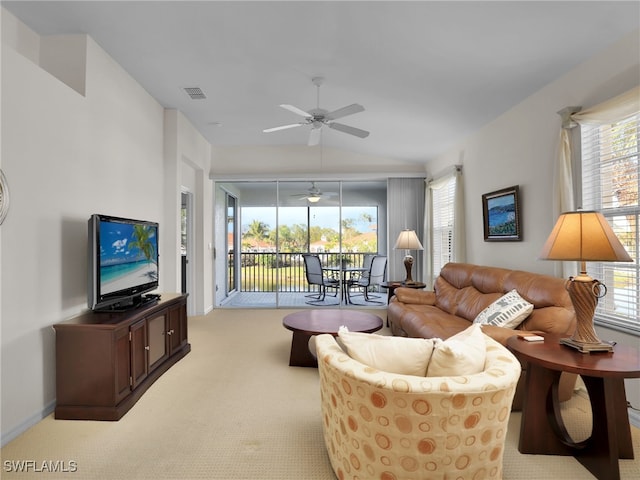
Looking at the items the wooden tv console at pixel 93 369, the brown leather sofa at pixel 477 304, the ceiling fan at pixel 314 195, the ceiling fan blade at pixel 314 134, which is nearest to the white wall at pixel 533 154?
the brown leather sofa at pixel 477 304

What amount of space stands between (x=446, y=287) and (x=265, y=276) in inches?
140

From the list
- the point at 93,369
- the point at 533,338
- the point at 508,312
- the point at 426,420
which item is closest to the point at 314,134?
the point at 508,312

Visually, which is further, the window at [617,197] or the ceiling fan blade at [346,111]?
the ceiling fan blade at [346,111]

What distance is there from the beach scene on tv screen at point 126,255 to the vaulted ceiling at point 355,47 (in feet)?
5.26

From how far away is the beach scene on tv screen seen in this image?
268 centimetres

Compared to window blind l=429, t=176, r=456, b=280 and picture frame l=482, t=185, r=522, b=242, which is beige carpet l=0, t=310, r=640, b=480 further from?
window blind l=429, t=176, r=456, b=280

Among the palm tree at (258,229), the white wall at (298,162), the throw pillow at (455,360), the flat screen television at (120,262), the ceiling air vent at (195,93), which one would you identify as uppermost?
the ceiling air vent at (195,93)

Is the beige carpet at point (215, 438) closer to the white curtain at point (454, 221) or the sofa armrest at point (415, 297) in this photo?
the sofa armrest at point (415, 297)

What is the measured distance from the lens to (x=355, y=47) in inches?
116

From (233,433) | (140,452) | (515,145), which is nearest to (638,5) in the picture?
(515,145)

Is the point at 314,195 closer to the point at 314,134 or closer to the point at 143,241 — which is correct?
the point at 314,134

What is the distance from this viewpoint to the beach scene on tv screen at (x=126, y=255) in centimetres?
268

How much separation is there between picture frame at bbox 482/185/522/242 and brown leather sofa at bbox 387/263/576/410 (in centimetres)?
41

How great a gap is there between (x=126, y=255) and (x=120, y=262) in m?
0.12
